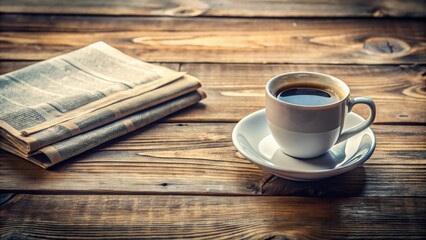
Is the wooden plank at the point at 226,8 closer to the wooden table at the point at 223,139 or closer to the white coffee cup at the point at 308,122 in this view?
the wooden table at the point at 223,139

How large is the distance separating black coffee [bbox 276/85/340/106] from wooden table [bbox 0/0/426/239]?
101mm

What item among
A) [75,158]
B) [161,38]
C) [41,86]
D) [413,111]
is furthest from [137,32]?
[413,111]

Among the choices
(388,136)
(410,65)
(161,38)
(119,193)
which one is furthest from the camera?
(161,38)

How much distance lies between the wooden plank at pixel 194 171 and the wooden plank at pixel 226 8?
0.52m

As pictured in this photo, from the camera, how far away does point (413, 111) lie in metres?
0.85

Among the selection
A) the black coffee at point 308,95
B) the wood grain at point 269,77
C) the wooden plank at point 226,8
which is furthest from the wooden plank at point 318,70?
the wooden plank at point 226,8

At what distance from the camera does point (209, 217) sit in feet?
2.05

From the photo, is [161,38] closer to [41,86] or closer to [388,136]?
[41,86]

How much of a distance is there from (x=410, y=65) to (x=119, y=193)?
0.63m

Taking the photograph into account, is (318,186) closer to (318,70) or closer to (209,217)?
(209,217)

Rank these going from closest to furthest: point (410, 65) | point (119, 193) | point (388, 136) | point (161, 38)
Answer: point (119, 193)
point (388, 136)
point (410, 65)
point (161, 38)

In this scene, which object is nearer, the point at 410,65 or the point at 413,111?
the point at 413,111

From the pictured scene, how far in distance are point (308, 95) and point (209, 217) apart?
0.21 m

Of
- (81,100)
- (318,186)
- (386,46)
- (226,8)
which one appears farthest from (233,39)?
(318,186)
